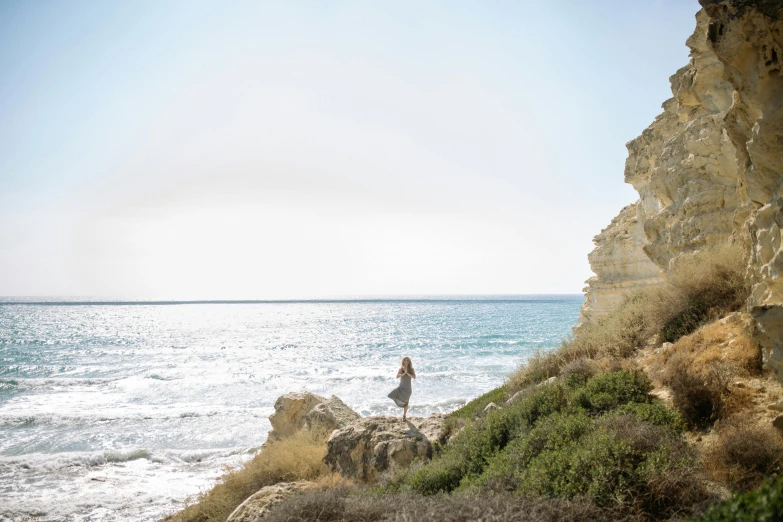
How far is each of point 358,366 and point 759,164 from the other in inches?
1199

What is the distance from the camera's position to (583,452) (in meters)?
4.50

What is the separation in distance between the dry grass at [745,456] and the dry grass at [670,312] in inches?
104

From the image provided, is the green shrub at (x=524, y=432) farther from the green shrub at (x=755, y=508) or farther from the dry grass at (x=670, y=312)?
the green shrub at (x=755, y=508)

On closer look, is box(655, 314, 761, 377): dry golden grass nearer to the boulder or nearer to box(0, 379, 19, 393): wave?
the boulder

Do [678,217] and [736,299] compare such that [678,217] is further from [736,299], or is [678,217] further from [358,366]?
[358,366]

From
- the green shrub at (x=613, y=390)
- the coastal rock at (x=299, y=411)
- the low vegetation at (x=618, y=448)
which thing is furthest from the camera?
the coastal rock at (x=299, y=411)

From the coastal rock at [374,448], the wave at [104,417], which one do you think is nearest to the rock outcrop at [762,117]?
the coastal rock at [374,448]

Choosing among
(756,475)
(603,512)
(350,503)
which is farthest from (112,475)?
(756,475)

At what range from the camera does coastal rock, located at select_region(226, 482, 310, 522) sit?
5949mm

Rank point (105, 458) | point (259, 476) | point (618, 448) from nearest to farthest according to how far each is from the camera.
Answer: point (618, 448) < point (259, 476) < point (105, 458)

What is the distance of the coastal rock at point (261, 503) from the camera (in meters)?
5.95

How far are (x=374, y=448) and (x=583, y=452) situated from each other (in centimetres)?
446

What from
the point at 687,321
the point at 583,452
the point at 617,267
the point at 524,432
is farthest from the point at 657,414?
the point at 617,267

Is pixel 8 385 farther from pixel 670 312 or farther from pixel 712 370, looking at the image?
pixel 712 370
